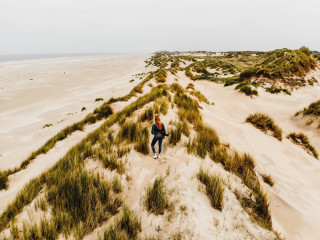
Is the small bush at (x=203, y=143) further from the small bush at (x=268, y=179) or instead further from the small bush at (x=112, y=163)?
the small bush at (x=112, y=163)

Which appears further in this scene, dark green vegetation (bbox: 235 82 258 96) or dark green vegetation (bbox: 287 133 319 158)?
dark green vegetation (bbox: 235 82 258 96)

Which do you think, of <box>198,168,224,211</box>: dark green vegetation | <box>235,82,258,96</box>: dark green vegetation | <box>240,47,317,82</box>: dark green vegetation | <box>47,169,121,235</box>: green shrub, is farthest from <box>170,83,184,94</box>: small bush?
<box>240,47,317,82</box>: dark green vegetation

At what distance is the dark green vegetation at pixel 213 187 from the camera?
240cm

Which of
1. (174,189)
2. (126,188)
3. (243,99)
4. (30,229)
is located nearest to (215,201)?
(174,189)

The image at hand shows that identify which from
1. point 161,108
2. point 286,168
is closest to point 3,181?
point 161,108

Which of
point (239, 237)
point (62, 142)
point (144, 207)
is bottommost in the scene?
point (62, 142)

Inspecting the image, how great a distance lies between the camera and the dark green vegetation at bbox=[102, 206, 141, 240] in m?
1.86

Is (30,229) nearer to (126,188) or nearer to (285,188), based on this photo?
(126,188)

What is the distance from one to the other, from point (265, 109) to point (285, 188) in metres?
7.52

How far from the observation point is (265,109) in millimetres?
9484

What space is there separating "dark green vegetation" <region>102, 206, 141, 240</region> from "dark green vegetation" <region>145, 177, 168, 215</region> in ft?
0.88

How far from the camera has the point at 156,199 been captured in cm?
238

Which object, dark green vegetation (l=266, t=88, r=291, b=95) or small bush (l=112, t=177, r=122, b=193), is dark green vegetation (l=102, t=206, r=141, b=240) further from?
dark green vegetation (l=266, t=88, r=291, b=95)

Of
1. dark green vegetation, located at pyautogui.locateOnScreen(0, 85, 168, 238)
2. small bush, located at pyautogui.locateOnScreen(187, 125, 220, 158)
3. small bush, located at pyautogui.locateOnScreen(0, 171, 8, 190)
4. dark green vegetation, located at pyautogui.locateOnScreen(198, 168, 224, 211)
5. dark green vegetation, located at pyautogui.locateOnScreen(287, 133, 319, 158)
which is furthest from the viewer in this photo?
dark green vegetation, located at pyautogui.locateOnScreen(287, 133, 319, 158)
